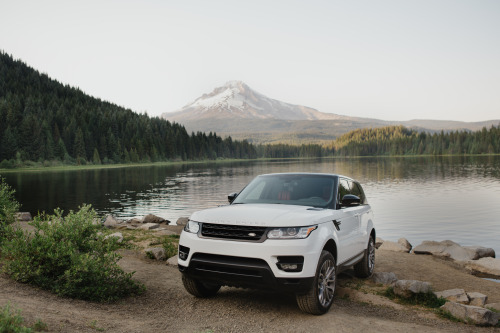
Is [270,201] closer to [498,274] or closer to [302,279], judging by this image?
[302,279]

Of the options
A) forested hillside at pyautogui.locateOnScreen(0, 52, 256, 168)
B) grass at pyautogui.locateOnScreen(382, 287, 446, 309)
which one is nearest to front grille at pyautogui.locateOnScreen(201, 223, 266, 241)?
grass at pyautogui.locateOnScreen(382, 287, 446, 309)

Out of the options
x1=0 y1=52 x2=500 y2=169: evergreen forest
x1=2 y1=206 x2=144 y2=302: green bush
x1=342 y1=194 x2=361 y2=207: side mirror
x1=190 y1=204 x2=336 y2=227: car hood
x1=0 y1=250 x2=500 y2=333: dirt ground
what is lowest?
x1=0 y1=250 x2=500 y2=333: dirt ground

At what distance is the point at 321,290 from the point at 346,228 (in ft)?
5.46

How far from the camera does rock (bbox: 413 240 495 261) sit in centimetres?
1530

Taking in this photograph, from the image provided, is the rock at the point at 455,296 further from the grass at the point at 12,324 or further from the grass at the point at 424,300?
the grass at the point at 12,324

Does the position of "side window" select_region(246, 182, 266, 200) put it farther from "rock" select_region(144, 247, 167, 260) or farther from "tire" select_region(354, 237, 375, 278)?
"rock" select_region(144, 247, 167, 260)

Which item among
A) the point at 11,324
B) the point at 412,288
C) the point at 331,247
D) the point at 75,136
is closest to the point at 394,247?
the point at 412,288

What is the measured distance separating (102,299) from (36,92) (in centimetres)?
20174

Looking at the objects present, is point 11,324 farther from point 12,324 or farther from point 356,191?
point 356,191

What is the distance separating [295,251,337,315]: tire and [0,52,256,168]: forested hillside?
387 feet

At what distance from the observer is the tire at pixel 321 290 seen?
6793mm

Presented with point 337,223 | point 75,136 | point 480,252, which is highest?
point 75,136

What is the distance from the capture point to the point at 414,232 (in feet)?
74.1

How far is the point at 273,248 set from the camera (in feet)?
21.1
